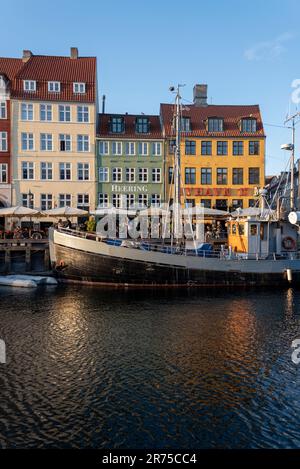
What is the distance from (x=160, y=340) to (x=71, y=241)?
15073 mm

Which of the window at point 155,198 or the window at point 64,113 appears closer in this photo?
the window at point 64,113

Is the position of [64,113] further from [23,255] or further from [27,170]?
[23,255]

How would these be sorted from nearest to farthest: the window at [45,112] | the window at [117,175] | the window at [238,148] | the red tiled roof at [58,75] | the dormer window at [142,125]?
the window at [45,112] < the red tiled roof at [58,75] < the window at [117,175] < the dormer window at [142,125] < the window at [238,148]

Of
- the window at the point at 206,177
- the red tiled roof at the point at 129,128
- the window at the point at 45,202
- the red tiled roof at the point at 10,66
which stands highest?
the red tiled roof at the point at 10,66

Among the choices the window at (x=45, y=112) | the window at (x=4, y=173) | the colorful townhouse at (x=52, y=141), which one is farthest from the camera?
the window at (x=45, y=112)

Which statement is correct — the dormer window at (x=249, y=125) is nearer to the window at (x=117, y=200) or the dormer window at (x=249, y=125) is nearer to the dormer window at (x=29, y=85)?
the window at (x=117, y=200)

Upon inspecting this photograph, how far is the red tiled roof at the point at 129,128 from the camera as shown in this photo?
5059 centimetres

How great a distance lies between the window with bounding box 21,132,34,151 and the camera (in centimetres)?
4888

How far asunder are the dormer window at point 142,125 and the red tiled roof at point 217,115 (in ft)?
7.31

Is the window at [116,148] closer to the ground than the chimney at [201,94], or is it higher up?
closer to the ground

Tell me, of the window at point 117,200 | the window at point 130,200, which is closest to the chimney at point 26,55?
the window at point 117,200
